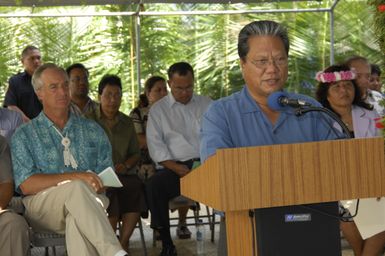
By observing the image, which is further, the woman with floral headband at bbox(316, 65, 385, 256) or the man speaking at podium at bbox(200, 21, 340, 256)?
the woman with floral headband at bbox(316, 65, 385, 256)

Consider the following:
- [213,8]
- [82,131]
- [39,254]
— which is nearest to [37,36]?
[213,8]

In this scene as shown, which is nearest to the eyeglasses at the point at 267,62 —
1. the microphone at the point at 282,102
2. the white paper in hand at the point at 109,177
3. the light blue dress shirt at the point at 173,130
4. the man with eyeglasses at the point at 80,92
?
the microphone at the point at 282,102

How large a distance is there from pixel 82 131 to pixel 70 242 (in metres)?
1.10

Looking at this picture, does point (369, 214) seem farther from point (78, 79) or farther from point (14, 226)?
point (78, 79)

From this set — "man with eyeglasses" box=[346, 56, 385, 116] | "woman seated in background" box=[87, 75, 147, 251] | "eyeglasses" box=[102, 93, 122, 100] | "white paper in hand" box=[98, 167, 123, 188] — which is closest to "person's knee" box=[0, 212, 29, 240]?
"white paper in hand" box=[98, 167, 123, 188]

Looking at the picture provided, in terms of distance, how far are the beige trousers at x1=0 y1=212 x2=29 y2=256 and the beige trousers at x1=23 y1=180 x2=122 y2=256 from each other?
7.2 inches

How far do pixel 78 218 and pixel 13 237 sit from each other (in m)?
0.47

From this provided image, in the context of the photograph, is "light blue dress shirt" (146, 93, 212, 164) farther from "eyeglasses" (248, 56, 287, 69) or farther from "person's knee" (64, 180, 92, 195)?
"eyeglasses" (248, 56, 287, 69)

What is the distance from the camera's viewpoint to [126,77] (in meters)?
10.6

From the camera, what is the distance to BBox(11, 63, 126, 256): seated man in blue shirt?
5.14 metres

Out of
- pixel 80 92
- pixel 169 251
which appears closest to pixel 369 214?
pixel 169 251

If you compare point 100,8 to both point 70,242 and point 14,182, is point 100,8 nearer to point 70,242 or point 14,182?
point 14,182

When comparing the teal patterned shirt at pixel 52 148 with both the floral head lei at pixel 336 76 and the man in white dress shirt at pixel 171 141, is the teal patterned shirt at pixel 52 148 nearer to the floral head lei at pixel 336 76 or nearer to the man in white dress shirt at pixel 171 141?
the man in white dress shirt at pixel 171 141

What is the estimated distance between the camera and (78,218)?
520cm
